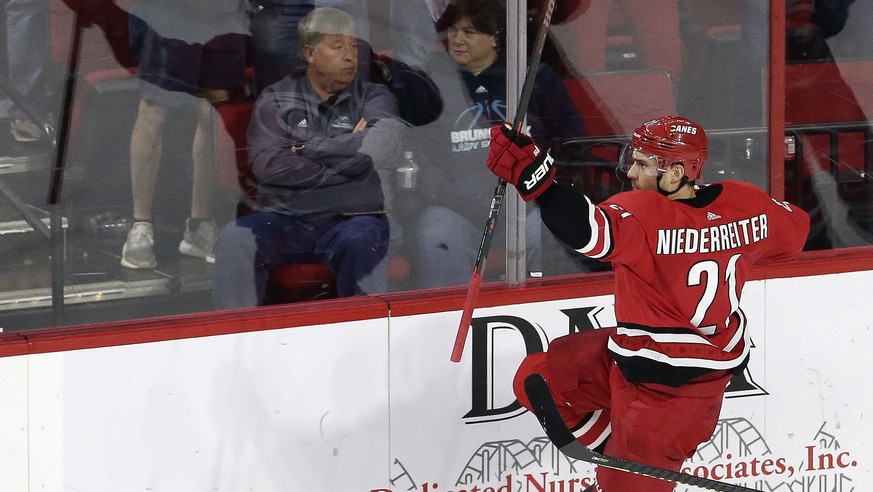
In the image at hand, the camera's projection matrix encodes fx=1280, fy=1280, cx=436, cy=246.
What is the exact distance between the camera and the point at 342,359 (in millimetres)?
3330

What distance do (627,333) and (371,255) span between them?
0.73m

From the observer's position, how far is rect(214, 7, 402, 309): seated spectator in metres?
3.26

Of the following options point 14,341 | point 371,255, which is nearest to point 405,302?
point 371,255

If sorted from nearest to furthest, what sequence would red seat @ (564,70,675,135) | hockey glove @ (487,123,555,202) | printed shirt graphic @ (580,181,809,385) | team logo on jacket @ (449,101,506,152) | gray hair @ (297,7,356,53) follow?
hockey glove @ (487,123,555,202) < printed shirt graphic @ (580,181,809,385) < gray hair @ (297,7,356,53) < team logo on jacket @ (449,101,506,152) < red seat @ (564,70,675,135)

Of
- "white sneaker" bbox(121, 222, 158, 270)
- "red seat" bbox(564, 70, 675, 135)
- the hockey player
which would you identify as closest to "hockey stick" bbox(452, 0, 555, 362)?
the hockey player

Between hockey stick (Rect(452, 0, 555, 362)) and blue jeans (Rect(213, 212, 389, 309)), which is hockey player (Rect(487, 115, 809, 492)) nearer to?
hockey stick (Rect(452, 0, 555, 362))

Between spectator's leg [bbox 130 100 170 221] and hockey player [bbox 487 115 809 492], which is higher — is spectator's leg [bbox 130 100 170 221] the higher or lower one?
the higher one

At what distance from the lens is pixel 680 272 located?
3047mm

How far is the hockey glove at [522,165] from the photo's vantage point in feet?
9.39

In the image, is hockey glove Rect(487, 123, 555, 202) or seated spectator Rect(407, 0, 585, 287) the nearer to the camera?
hockey glove Rect(487, 123, 555, 202)

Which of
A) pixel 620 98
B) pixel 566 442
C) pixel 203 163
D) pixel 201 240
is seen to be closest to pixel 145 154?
pixel 203 163

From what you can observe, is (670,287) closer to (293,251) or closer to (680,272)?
(680,272)

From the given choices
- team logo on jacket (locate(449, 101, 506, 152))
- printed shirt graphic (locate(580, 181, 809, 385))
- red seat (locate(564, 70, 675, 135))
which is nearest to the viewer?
printed shirt graphic (locate(580, 181, 809, 385))

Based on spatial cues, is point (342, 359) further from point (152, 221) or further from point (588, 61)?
point (588, 61)
